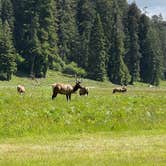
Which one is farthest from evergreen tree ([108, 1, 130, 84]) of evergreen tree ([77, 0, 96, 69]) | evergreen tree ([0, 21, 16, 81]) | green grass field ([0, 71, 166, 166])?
green grass field ([0, 71, 166, 166])

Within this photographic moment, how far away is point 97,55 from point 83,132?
303ft

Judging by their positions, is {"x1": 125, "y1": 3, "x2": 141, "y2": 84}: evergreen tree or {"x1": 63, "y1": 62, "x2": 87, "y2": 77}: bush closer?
{"x1": 63, "y1": 62, "x2": 87, "y2": 77}: bush

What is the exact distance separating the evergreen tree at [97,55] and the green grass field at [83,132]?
81.2m

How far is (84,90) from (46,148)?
35629mm

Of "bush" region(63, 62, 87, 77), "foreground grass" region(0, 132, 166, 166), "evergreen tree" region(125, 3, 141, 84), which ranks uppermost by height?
"evergreen tree" region(125, 3, 141, 84)

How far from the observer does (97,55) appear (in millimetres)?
120688

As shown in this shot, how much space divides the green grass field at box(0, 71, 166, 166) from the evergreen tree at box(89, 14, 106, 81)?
81186 mm

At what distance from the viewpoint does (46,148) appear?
21.8 meters

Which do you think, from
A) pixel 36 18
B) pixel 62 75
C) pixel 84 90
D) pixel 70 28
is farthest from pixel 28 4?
pixel 84 90

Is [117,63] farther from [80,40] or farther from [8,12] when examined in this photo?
[8,12]

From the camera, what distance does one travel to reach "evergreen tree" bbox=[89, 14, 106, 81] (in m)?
120

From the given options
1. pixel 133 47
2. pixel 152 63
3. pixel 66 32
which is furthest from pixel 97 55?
pixel 152 63

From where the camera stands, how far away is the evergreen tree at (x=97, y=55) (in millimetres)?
119662

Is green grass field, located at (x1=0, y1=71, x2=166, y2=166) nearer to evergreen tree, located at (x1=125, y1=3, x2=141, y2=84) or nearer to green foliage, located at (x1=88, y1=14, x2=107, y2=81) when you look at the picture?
green foliage, located at (x1=88, y1=14, x2=107, y2=81)
